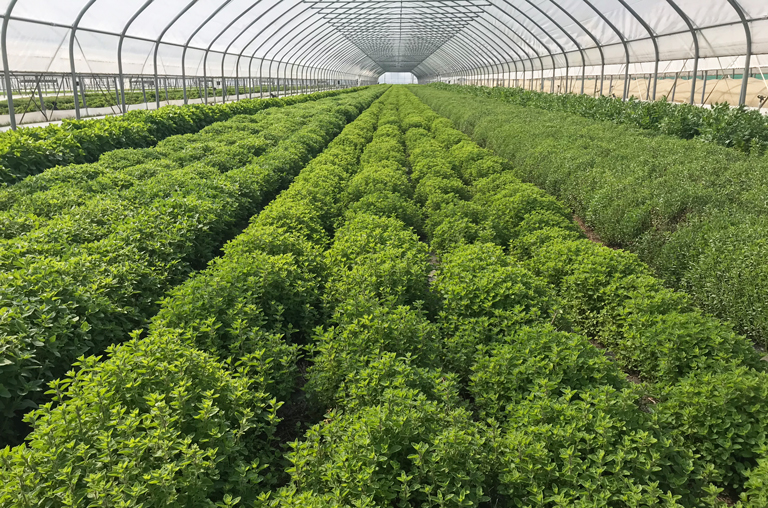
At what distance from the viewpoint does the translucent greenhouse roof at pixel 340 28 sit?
51.7 ft

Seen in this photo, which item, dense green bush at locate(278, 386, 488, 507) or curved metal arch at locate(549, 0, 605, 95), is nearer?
dense green bush at locate(278, 386, 488, 507)

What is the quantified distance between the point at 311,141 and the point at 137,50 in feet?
41.7

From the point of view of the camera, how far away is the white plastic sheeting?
1580 centimetres

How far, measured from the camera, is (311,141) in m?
15.5

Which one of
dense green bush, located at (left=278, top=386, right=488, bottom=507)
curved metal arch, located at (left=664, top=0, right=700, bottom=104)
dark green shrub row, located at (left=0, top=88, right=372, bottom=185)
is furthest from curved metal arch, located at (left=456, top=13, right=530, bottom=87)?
dense green bush, located at (left=278, top=386, right=488, bottom=507)

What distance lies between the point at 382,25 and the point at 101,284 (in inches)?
1816

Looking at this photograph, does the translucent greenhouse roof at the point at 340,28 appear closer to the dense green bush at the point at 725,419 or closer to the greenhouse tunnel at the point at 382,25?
the greenhouse tunnel at the point at 382,25

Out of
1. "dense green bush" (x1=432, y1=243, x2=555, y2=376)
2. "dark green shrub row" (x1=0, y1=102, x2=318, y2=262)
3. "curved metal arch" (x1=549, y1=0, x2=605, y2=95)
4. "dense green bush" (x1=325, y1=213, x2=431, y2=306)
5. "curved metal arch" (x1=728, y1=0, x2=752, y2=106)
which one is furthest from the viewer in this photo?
"curved metal arch" (x1=549, y1=0, x2=605, y2=95)

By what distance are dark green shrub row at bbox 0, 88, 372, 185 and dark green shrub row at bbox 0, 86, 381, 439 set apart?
4.09 metres

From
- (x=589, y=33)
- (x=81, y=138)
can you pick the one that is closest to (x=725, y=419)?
(x=81, y=138)

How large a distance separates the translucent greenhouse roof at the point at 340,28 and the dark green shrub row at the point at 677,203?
960cm

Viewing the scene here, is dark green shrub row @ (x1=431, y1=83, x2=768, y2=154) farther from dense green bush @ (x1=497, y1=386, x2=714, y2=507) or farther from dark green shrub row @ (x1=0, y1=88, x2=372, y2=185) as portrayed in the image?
dark green shrub row @ (x1=0, y1=88, x2=372, y2=185)

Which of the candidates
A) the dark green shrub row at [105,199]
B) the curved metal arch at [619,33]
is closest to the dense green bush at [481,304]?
the dark green shrub row at [105,199]

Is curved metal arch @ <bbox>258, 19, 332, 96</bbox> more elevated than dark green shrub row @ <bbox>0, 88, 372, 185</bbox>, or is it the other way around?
curved metal arch @ <bbox>258, 19, 332, 96</bbox>
